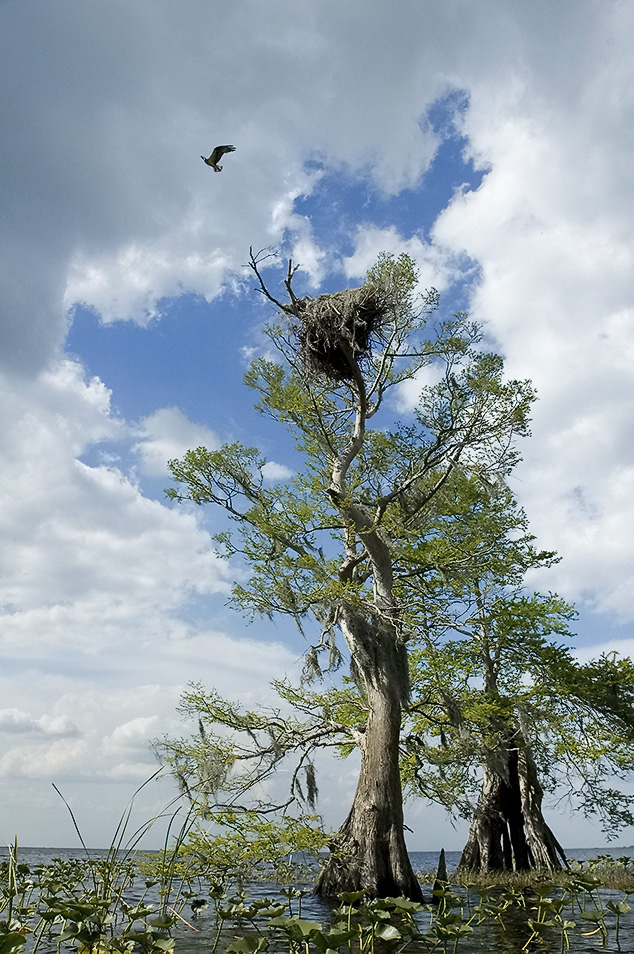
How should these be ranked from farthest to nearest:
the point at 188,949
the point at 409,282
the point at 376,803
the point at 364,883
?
1. the point at 409,282
2. the point at 376,803
3. the point at 364,883
4. the point at 188,949

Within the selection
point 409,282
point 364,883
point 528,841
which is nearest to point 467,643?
point 528,841

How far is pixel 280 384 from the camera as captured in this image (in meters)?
16.5

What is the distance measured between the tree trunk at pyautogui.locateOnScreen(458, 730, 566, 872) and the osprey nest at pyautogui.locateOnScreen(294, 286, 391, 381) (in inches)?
419

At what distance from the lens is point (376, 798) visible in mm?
12703

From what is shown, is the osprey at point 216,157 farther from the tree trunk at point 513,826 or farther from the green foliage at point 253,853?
the tree trunk at point 513,826

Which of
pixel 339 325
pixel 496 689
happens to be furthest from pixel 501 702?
pixel 339 325

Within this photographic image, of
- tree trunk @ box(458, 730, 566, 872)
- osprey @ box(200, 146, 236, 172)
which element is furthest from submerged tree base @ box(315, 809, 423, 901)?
osprey @ box(200, 146, 236, 172)

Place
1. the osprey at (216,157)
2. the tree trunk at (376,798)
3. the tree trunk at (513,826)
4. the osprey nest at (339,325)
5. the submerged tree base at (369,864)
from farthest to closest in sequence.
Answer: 1. the tree trunk at (513,826)
2. the osprey nest at (339,325)
3. the tree trunk at (376,798)
4. the submerged tree base at (369,864)
5. the osprey at (216,157)

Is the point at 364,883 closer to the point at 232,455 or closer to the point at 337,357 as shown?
the point at 232,455

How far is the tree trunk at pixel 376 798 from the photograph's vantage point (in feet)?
39.1

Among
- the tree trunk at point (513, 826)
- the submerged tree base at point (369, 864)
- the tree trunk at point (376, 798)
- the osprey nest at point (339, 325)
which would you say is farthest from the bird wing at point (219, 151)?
the tree trunk at point (513, 826)

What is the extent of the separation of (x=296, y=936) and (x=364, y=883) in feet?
30.5

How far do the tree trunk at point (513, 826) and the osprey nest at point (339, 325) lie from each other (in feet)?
34.9

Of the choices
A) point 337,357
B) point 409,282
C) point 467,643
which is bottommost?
point 467,643
